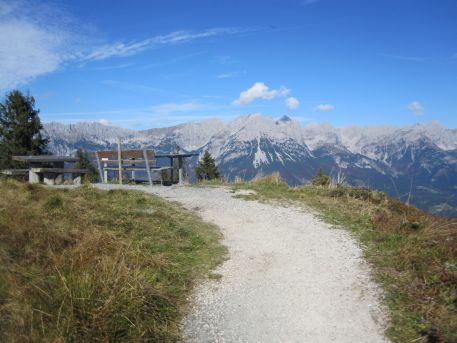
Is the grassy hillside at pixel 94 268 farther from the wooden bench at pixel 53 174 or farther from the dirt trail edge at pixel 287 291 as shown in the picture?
the wooden bench at pixel 53 174

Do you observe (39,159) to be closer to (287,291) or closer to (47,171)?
(47,171)

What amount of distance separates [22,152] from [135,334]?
30916 mm

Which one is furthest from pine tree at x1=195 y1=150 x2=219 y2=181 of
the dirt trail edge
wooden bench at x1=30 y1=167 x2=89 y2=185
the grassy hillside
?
the dirt trail edge

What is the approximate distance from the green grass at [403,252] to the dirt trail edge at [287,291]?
33 centimetres

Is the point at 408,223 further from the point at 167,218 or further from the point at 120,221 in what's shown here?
the point at 120,221

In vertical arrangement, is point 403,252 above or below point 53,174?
below

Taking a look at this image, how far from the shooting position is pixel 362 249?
8.83 meters

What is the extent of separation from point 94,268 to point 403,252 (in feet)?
20.3

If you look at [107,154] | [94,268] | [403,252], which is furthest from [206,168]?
[94,268]

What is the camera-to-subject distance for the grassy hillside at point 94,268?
4723 millimetres

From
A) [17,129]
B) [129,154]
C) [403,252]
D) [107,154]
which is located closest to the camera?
[403,252]

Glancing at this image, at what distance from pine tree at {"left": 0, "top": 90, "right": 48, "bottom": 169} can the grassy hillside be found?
23214 mm

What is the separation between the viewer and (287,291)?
6.76m

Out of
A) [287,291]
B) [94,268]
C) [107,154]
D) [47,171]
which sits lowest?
[287,291]
